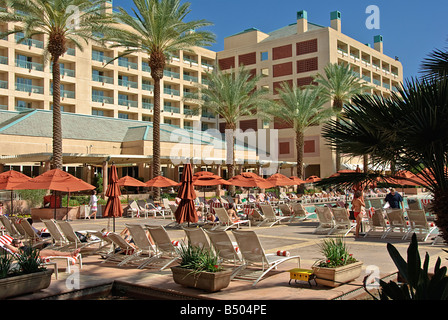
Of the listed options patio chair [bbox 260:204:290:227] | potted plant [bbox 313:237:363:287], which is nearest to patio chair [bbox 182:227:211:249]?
potted plant [bbox 313:237:363:287]

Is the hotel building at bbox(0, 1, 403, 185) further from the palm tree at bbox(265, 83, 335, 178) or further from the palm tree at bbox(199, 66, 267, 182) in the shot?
the palm tree at bbox(265, 83, 335, 178)

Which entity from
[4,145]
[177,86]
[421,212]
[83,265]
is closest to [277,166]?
[177,86]

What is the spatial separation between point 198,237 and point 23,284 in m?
3.00

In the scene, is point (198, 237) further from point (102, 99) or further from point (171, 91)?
point (171, 91)

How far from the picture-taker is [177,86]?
60688 millimetres

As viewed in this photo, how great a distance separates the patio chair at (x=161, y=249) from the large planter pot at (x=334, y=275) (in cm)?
289

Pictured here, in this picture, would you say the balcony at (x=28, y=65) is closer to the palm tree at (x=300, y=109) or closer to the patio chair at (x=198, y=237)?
the palm tree at (x=300, y=109)

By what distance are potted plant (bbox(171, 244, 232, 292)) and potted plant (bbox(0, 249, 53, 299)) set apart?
209cm

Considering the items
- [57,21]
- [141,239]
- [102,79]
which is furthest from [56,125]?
[102,79]

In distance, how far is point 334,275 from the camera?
693cm

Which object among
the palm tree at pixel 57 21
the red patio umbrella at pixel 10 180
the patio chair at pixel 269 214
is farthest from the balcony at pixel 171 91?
the patio chair at pixel 269 214

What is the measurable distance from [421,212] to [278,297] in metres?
7.69

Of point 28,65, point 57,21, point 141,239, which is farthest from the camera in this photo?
point 28,65

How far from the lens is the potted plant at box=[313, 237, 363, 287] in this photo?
22.9ft
